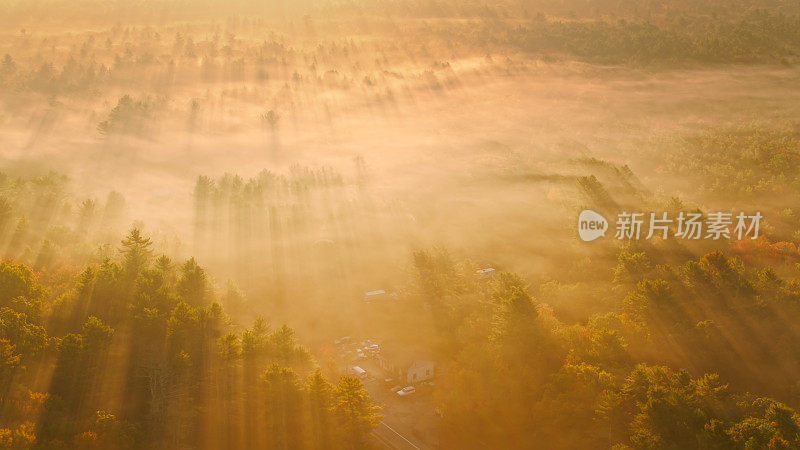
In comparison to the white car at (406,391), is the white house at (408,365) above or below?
above

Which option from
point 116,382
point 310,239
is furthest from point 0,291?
point 310,239

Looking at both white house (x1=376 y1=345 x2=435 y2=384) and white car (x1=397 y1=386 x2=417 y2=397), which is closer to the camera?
white car (x1=397 y1=386 x2=417 y2=397)

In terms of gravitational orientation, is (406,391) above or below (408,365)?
below

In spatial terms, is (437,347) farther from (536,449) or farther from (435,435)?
(536,449)

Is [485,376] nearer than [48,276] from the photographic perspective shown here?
Yes

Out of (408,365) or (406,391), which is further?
(408,365)

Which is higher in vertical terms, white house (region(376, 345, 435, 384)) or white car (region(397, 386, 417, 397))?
white house (region(376, 345, 435, 384))

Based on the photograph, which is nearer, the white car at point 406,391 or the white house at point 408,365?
the white car at point 406,391

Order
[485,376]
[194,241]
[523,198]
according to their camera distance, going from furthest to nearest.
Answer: [523,198]
[194,241]
[485,376]

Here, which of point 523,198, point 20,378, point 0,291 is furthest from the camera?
point 523,198

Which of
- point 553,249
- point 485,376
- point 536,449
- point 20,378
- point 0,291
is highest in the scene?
point 553,249

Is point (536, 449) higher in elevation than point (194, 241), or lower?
lower
